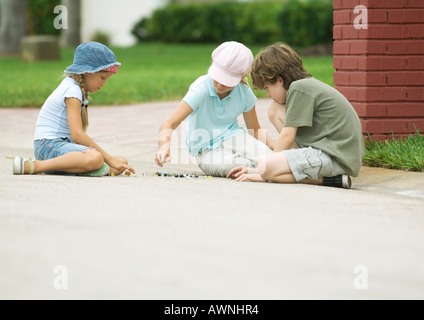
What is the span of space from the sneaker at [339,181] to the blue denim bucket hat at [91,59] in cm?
177

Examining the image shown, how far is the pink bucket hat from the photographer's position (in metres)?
5.96

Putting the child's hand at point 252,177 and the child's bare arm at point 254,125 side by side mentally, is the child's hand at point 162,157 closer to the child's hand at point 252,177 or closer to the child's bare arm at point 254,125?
the child's hand at point 252,177

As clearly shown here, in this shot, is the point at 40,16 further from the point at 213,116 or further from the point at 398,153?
the point at 398,153

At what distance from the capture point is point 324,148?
5766mm

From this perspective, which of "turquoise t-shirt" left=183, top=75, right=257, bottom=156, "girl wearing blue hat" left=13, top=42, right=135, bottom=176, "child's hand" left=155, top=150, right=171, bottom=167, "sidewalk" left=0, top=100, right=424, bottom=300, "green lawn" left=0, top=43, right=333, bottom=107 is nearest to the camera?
"sidewalk" left=0, top=100, right=424, bottom=300

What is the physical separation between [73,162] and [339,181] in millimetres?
1875

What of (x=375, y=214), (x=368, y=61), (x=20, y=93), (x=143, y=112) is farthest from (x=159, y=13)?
(x=375, y=214)

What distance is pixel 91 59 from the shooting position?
6.06m

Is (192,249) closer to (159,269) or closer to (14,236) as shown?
(159,269)

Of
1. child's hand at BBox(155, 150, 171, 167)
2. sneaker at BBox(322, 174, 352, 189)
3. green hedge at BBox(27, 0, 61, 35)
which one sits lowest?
sneaker at BBox(322, 174, 352, 189)

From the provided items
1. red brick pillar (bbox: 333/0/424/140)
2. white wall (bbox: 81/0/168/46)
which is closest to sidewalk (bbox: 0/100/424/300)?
red brick pillar (bbox: 333/0/424/140)

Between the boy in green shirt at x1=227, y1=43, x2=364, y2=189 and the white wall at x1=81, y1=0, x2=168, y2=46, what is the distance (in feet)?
89.9

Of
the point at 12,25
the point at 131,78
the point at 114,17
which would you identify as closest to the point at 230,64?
the point at 131,78

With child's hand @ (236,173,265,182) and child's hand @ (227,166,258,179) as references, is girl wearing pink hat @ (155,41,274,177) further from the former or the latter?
child's hand @ (236,173,265,182)
